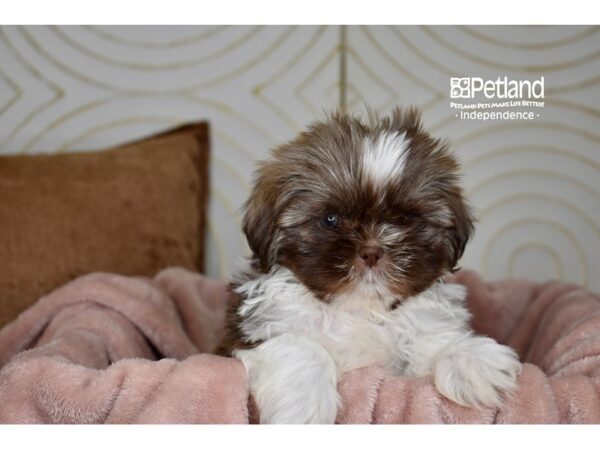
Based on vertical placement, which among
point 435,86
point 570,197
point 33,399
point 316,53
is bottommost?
point 33,399

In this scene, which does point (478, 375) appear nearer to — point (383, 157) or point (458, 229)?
→ point (458, 229)

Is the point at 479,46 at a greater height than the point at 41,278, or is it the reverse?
the point at 479,46

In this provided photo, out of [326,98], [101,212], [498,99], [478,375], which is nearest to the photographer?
[478,375]

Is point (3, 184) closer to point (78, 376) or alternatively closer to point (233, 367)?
point (78, 376)

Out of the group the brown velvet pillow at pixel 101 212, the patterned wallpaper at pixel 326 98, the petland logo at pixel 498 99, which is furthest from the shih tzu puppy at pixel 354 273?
the brown velvet pillow at pixel 101 212

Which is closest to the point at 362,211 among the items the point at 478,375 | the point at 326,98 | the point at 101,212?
the point at 478,375
